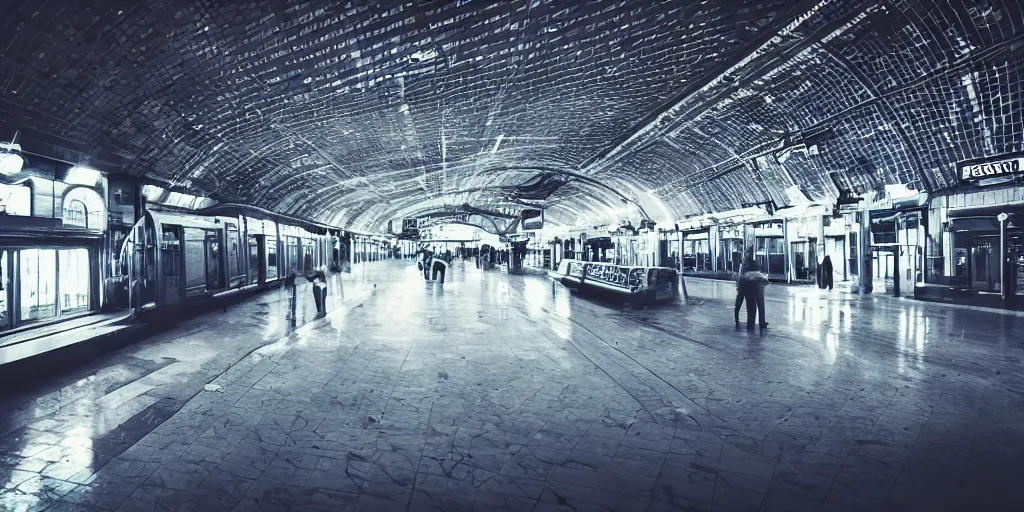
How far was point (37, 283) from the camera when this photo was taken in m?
7.35

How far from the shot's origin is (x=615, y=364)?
18.4ft

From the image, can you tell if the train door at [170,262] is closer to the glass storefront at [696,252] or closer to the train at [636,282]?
the train at [636,282]

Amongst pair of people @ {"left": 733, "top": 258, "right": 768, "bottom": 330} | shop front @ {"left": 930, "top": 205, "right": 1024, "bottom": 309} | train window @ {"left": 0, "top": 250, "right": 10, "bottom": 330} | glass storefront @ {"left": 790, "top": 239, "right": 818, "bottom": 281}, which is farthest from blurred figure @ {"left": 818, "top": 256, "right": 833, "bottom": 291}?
train window @ {"left": 0, "top": 250, "right": 10, "bottom": 330}

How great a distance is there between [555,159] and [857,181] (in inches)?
474

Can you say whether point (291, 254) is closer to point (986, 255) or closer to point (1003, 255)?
point (1003, 255)

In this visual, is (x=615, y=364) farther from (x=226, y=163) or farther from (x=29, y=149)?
(x=226, y=163)

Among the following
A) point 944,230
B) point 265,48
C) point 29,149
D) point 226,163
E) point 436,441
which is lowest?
point 436,441

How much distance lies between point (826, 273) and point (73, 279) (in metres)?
20.1

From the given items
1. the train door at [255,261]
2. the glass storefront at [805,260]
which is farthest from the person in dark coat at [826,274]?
the train door at [255,261]

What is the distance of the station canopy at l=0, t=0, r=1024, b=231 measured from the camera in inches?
270

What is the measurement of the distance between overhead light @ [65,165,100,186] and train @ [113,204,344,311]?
963mm

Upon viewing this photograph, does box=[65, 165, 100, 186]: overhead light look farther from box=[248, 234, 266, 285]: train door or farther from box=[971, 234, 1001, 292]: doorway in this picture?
box=[971, 234, 1001, 292]: doorway

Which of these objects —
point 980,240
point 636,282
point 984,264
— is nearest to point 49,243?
point 636,282

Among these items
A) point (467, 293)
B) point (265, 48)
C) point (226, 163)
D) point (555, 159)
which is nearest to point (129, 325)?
point (265, 48)
